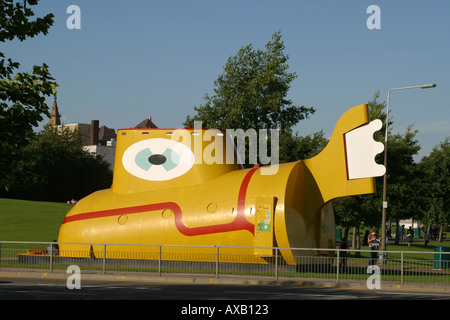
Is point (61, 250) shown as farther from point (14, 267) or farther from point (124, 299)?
point (124, 299)

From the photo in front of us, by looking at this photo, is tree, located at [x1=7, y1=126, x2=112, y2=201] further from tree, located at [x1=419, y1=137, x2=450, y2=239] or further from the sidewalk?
the sidewalk

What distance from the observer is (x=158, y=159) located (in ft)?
→ 94.8

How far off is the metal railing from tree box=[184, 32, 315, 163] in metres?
21.5

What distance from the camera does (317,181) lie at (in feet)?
84.9

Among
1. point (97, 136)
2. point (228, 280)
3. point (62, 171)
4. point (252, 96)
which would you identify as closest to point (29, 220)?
point (252, 96)

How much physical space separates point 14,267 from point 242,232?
8.95 metres

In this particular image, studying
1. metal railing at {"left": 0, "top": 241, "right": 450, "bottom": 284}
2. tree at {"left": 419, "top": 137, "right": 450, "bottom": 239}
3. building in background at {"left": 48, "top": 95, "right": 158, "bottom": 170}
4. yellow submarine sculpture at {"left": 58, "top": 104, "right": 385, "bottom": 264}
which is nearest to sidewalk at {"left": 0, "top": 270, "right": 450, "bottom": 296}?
metal railing at {"left": 0, "top": 241, "right": 450, "bottom": 284}

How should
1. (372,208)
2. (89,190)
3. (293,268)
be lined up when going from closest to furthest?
(293,268) < (372,208) < (89,190)

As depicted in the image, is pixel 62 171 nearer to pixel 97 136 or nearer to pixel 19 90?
pixel 97 136

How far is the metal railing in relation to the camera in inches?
900

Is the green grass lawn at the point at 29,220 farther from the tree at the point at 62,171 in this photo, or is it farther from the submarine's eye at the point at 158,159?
the tree at the point at 62,171

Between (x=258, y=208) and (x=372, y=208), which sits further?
(x=372, y=208)

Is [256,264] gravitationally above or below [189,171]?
below
